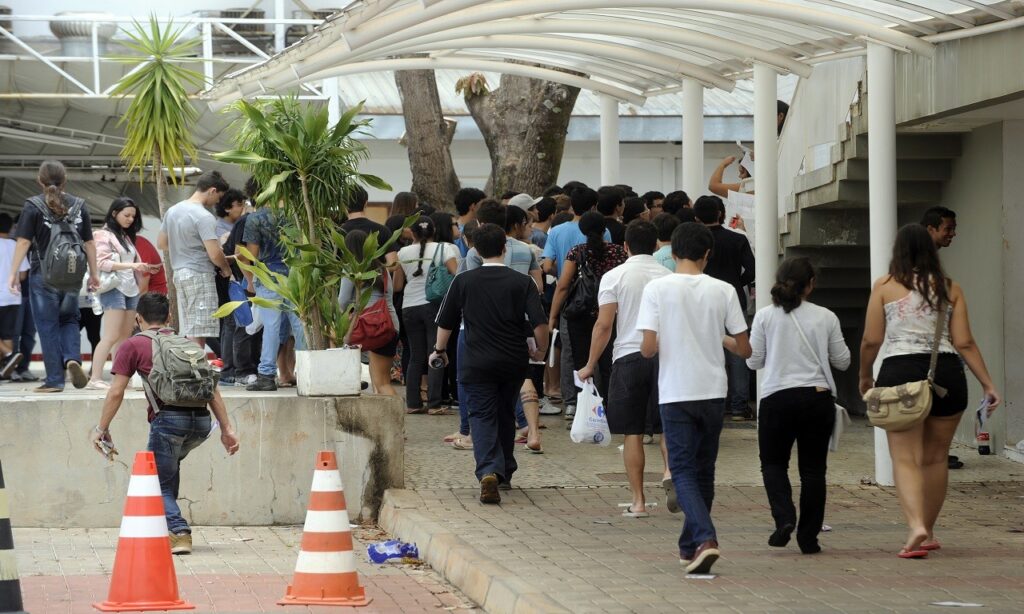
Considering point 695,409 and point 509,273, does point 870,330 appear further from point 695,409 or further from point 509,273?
point 509,273

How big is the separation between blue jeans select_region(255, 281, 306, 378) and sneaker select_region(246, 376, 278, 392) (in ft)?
0.08

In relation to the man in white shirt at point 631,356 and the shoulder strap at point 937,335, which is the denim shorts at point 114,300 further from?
the shoulder strap at point 937,335

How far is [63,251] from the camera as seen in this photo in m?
10.8

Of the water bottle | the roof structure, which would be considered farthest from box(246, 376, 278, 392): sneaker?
the water bottle

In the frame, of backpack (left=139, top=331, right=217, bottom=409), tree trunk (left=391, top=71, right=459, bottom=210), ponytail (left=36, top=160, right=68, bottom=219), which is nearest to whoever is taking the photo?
backpack (left=139, top=331, right=217, bottom=409)

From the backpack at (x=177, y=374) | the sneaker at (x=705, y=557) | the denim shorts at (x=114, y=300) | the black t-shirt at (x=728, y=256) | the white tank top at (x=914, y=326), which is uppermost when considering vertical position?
the black t-shirt at (x=728, y=256)

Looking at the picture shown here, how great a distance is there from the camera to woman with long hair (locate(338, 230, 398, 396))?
436 inches

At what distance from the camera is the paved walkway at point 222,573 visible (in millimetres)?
7371

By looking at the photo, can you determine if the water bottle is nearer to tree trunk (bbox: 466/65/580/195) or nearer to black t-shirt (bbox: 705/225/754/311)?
black t-shirt (bbox: 705/225/754/311)

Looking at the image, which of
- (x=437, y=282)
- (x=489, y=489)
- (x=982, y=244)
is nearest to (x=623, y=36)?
(x=437, y=282)

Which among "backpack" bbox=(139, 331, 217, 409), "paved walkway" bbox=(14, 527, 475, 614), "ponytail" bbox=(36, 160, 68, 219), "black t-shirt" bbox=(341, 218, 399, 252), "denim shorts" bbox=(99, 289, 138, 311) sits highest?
"ponytail" bbox=(36, 160, 68, 219)

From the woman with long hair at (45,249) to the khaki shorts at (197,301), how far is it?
659 millimetres

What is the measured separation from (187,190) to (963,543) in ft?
55.5

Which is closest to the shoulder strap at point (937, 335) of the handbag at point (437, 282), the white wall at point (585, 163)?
the handbag at point (437, 282)
